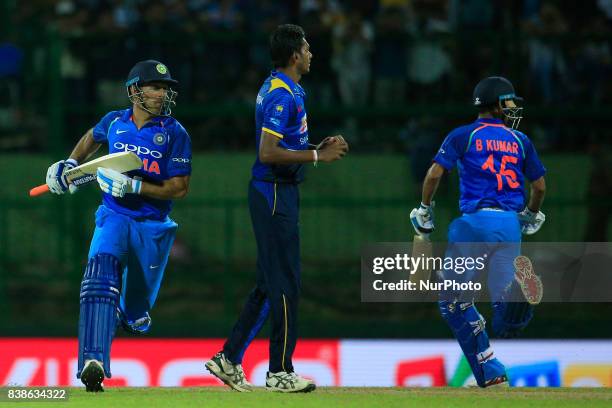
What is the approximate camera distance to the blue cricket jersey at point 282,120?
739 cm

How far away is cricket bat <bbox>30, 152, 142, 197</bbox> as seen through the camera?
24.8ft

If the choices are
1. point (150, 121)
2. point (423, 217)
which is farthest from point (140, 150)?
point (423, 217)

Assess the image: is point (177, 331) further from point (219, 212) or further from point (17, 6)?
point (17, 6)

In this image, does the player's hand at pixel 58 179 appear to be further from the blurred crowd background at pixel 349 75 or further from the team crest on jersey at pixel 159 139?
the blurred crowd background at pixel 349 75

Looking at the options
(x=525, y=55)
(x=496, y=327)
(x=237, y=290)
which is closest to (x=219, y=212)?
(x=237, y=290)

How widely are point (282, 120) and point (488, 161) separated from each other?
145 cm

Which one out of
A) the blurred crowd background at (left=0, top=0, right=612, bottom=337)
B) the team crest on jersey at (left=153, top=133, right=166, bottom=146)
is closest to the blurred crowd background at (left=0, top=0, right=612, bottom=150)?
the blurred crowd background at (left=0, top=0, right=612, bottom=337)

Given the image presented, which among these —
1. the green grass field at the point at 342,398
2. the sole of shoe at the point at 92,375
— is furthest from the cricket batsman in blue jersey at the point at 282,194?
the sole of shoe at the point at 92,375

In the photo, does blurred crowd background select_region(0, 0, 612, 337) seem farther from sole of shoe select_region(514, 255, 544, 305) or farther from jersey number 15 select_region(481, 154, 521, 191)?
jersey number 15 select_region(481, 154, 521, 191)

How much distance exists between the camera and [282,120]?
24.3 feet

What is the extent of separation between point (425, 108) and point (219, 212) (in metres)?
2.10

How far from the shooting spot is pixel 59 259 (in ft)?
39.8

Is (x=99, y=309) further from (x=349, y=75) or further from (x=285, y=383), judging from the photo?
(x=349, y=75)

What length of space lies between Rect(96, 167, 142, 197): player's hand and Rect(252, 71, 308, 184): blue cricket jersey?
2.27 feet
